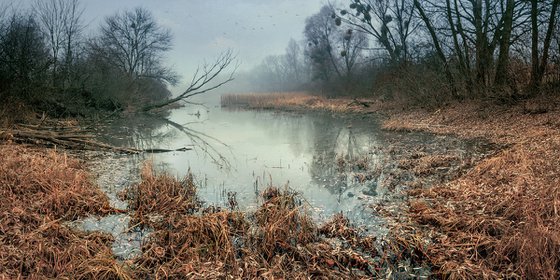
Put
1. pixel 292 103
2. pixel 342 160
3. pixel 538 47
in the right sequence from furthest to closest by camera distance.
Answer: pixel 292 103 < pixel 538 47 < pixel 342 160

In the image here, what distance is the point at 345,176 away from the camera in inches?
279

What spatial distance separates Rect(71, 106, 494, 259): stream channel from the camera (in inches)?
205

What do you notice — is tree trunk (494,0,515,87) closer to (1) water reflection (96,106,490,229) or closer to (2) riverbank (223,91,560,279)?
(1) water reflection (96,106,490,229)

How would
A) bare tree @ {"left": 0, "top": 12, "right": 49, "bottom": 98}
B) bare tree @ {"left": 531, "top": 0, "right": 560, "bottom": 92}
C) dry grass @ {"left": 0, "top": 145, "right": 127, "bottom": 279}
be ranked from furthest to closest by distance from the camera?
bare tree @ {"left": 0, "top": 12, "right": 49, "bottom": 98}, bare tree @ {"left": 531, "top": 0, "right": 560, "bottom": 92}, dry grass @ {"left": 0, "top": 145, "right": 127, "bottom": 279}

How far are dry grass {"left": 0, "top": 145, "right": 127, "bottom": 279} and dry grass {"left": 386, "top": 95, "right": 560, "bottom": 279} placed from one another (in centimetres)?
322

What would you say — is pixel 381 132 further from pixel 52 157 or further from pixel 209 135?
pixel 52 157

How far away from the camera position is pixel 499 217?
4184mm

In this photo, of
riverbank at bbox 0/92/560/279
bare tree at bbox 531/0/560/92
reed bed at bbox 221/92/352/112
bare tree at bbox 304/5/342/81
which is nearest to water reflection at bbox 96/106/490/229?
riverbank at bbox 0/92/560/279

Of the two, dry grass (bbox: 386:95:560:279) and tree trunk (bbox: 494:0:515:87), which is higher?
tree trunk (bbox: 494:0:515:87)

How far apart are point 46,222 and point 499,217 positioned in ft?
17.0

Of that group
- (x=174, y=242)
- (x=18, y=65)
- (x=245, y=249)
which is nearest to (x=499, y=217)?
(x=245, y=249)

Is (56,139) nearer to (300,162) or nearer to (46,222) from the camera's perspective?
(46,222)

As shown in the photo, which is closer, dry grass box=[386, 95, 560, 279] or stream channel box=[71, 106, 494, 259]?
dry grass box=[386, 95, 560, 279]

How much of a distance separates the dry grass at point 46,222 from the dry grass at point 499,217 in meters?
3.22
